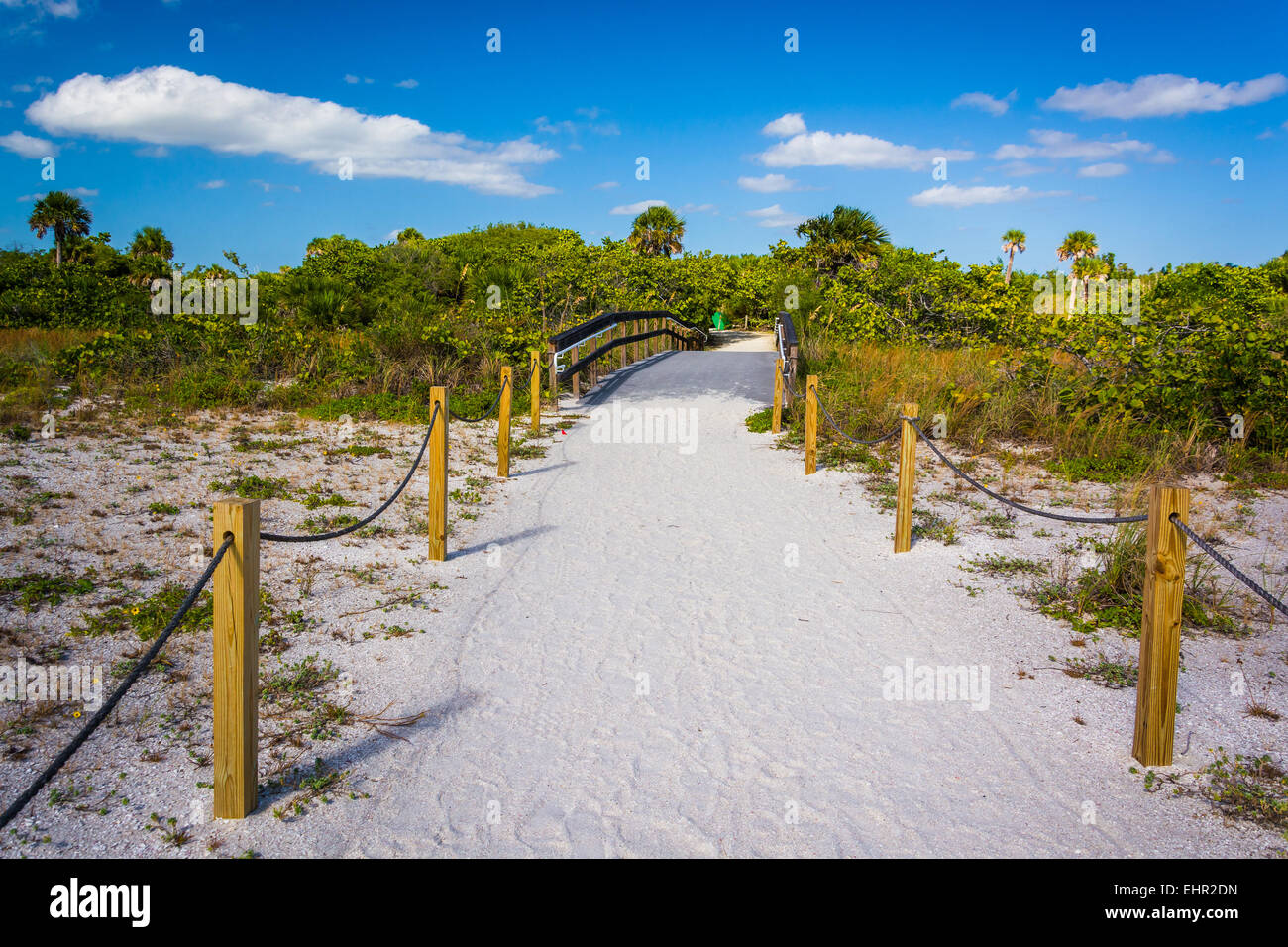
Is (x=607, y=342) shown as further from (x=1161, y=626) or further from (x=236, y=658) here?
(x=236, y=658)

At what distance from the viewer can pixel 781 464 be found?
11.5 metres

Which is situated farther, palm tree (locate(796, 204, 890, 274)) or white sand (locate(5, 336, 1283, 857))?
palm tree (locate(796, 204, 890, 274))

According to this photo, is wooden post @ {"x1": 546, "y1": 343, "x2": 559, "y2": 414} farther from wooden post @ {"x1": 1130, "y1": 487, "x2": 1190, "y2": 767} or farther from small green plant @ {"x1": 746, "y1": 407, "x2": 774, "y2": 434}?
wooden post @ {"x1": 1130, "y1": 487, "x2": 1190, "y2": 767}

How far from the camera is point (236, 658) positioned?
3.46 meters

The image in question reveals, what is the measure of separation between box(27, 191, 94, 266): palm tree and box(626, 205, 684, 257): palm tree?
28878 millimetres

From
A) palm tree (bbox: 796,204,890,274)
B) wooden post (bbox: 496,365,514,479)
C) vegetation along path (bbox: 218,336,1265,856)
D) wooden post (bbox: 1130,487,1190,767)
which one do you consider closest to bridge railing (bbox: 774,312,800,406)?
wooden post (bbox: 496,365,514,479)

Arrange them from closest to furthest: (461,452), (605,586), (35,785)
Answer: (35,785), (605,586), (461,452)

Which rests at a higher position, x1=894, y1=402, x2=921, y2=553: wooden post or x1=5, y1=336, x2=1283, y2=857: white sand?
x1=894, y1=402, x2=921, y2=553: wooden post

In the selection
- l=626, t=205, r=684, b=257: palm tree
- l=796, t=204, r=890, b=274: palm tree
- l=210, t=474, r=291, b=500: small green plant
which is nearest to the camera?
l=210, t=474, r=291, b=500: small green plant

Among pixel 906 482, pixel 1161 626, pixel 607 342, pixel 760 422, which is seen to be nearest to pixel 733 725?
pixel 1161 626

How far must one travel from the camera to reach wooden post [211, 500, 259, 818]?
3.40m
